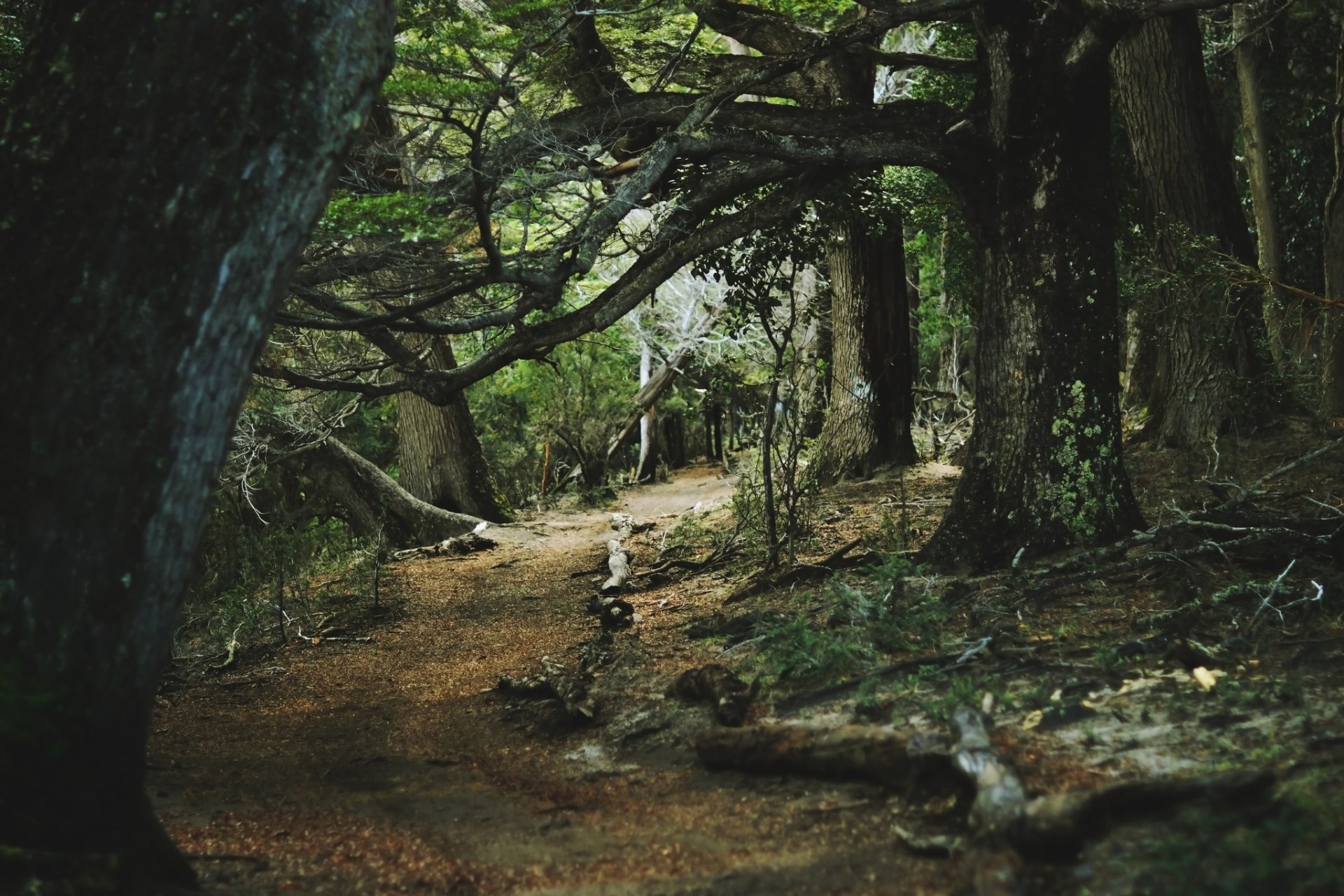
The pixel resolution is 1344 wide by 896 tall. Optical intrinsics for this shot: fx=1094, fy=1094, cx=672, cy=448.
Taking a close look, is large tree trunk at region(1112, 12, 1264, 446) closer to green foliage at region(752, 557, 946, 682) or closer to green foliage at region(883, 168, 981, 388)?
green foliage at region(883, 168, 981, 388)

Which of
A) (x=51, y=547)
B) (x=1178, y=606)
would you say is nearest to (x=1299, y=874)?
(x=1178, y=606)

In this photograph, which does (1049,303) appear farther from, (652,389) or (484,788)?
(652,389)

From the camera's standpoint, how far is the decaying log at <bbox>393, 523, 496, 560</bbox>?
44.0ft

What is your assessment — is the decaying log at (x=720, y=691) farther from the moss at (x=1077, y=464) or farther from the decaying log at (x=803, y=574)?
the moss at (x=1077, y=464)

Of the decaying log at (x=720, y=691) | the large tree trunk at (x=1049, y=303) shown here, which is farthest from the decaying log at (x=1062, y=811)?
the large tree trunk at (x=1049, y=303)

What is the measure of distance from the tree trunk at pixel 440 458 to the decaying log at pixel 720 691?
9435 mm

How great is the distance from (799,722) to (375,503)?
10.5 meters

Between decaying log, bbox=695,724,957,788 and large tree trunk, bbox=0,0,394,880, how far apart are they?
89.5 inches

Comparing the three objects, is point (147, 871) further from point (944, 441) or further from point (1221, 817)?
point (944, 441)

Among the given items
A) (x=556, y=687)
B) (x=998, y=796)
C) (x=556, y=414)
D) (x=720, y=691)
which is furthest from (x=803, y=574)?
(x=556, y=414)

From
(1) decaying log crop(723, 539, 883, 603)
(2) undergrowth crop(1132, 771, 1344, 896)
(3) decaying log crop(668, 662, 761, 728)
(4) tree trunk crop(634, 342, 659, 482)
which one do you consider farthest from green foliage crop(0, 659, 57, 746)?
(4) tree trunk crop(634, 342, 659, 482)

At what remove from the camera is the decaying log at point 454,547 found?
13.4 meters

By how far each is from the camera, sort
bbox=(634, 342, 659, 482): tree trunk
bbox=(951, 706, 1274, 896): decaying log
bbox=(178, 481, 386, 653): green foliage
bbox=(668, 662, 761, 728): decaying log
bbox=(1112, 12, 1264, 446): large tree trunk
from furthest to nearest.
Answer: bbox=(634, 342, 659, 482): tree trunk, bbox=(1112, 12, 1264, 446): large tree trunk, bbox=(178, 481, 386, 653): green foliage, bbox=(668, 662, 761, 728): decaying log, bbox=(951, 706, 1274, 896): decaying log

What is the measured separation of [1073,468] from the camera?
23.9 feet
